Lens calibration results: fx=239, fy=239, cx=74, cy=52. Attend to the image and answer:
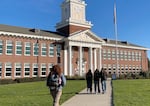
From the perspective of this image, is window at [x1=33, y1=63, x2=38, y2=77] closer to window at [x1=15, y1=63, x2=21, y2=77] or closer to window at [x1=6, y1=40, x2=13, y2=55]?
window at [x1=15, y1=63, x2=21, y2=77]

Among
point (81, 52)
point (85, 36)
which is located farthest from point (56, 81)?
point (85, 36)

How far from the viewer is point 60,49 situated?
4897 centimetres

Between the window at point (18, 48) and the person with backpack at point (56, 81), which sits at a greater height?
the window at point (18, 48)

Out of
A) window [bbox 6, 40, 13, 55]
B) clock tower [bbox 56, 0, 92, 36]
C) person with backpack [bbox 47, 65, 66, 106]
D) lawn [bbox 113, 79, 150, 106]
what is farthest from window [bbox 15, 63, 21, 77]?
person with backpack [bbox 47, 65, 66, 106]

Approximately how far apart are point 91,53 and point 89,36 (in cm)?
371

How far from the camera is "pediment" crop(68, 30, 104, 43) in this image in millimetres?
48588

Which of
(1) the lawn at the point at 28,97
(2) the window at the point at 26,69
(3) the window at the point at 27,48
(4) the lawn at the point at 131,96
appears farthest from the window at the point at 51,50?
(4) the lawn at the point at 131,96

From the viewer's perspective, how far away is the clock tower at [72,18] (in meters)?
52.2

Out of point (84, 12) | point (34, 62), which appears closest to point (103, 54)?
point (84, 12)

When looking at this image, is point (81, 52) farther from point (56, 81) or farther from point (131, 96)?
point (56, 81)

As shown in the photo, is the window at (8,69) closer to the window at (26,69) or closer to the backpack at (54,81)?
the window at (26,69)

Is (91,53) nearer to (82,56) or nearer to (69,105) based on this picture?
(82,56)

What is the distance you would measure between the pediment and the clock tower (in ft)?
8.88

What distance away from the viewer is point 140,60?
220 ft
